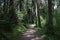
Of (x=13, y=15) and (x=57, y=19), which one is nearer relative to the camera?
(x=57, y=19)

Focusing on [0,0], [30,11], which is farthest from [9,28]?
[30,11]

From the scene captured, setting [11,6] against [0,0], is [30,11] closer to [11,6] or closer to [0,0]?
[0,0]

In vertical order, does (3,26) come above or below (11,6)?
below

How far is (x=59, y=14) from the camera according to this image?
14.7 m

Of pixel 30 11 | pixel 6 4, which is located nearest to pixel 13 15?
pixel 6 4

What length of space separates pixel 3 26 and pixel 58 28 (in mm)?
4892

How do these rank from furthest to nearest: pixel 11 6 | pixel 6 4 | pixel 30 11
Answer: pixel 30 11 < pixel 6 4 < pixel 11 6

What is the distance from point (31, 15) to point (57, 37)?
40107 mm

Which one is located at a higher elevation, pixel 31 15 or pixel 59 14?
pixel 59 14

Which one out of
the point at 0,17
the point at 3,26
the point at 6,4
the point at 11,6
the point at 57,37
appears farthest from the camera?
the point at 6,4

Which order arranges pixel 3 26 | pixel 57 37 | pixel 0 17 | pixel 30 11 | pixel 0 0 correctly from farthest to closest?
pixel 30 11 → pixel 0 0 → pixel 0 17 → pixel 3 26 → pixel 57 37

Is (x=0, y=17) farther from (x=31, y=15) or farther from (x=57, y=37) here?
(x=31, y=15)

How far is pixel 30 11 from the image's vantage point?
2051 inches

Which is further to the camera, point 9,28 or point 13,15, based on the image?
point 13,15
